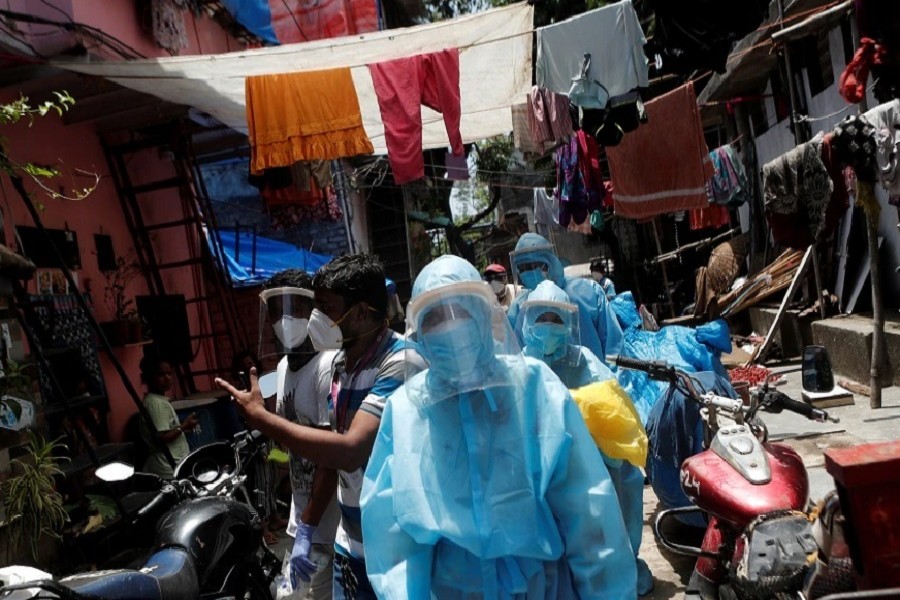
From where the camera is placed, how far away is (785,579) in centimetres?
250

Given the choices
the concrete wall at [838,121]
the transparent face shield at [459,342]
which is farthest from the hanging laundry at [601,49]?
the transparent face shield at [459,342]

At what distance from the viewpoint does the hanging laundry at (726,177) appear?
41.9 ft

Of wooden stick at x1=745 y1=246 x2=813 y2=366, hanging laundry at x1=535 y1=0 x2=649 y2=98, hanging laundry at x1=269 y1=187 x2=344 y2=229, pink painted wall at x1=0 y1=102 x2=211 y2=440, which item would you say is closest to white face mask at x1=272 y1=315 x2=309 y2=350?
pink painted wall at x1=0 y1=102 x2=211 y2=440

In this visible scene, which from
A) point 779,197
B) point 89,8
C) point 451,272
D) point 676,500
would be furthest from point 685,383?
point 89,8

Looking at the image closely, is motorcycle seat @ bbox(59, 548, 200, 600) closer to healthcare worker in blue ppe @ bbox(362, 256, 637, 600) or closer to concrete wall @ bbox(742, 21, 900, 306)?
healthcare worker in blue ppe @ bbox(362, 256, 637, 600)

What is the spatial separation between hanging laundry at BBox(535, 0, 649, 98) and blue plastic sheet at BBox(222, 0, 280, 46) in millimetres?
5972

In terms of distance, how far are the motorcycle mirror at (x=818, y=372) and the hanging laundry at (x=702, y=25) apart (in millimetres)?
3894

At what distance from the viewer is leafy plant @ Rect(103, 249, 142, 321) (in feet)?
26.5

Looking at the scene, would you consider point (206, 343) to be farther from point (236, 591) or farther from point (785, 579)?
point (785, 579)

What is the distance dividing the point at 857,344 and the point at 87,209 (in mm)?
7934

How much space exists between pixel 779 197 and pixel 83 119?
7.33 metres

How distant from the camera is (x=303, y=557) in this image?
10.8 feet

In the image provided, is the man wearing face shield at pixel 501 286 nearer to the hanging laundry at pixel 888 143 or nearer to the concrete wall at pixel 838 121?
the hanging laundry at pixel 888 143

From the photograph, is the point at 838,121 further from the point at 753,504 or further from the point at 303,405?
the point at 303,405
